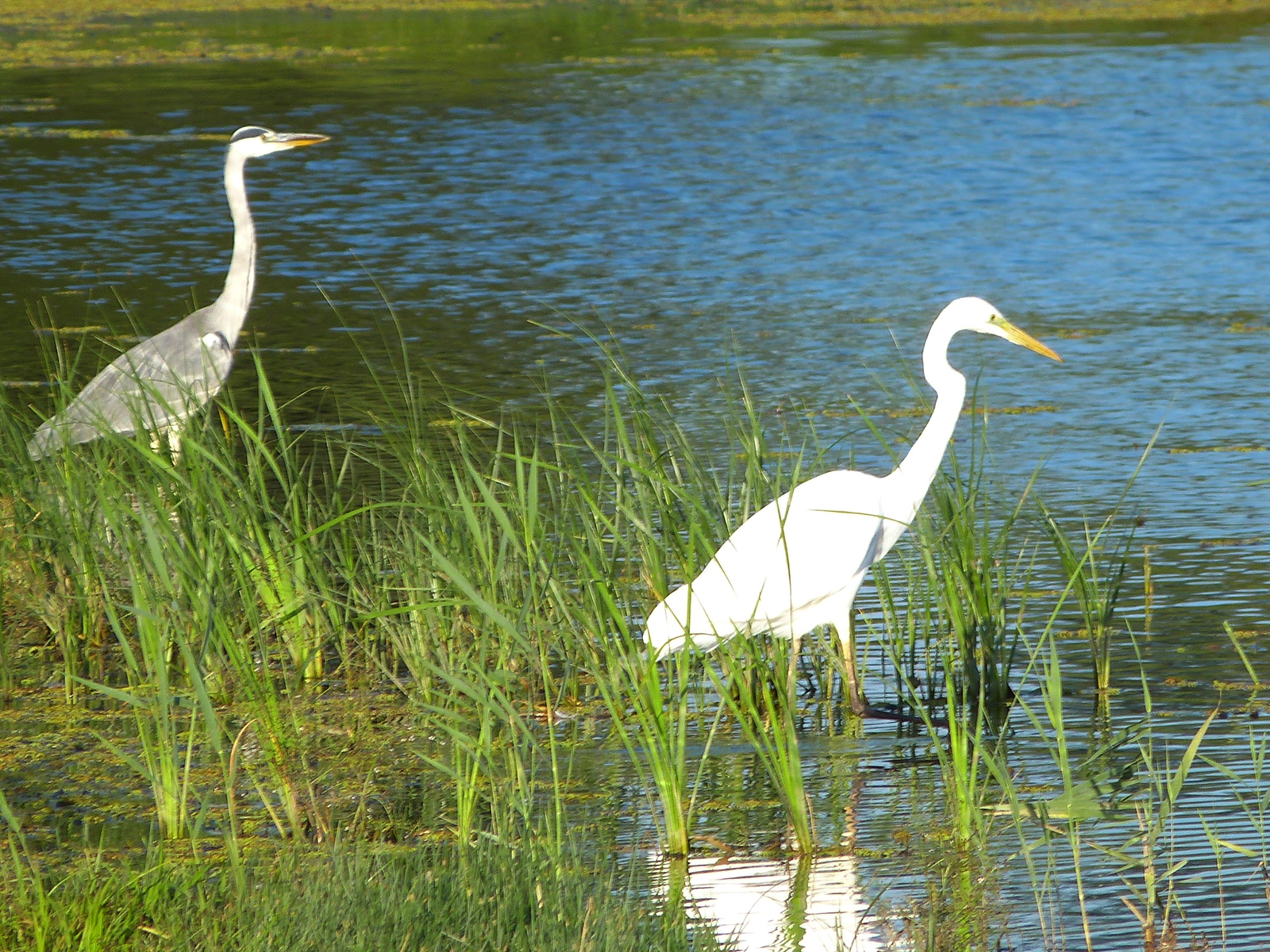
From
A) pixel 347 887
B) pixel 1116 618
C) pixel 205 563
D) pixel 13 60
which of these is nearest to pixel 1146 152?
pixel 1116 618

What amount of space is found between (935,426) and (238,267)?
3070 millimetres

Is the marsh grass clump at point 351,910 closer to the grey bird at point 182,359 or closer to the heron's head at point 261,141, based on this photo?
the grey bird at point 182,359

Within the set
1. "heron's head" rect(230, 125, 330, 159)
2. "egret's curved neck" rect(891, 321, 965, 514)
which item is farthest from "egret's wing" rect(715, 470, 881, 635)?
"heron's head" rect(230, 125, 330, 159)

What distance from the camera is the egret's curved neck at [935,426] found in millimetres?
4500

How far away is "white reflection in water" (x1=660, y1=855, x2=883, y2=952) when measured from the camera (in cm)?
312

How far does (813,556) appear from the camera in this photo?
13.8ft

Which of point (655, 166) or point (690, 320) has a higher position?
point (655, 166)

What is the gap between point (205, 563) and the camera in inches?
159

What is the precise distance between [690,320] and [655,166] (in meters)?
4.87

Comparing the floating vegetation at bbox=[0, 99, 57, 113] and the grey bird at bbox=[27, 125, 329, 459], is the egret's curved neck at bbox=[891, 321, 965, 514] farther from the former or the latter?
the floating vegetation at bbox=[0, 99, 57, 113]

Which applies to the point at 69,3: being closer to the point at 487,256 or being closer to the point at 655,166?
the point at 655,166

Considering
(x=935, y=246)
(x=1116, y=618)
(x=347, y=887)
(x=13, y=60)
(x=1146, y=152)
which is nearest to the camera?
(x=347, y=887)

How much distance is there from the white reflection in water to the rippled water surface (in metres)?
0.39

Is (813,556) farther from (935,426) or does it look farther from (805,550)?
(935,426)
